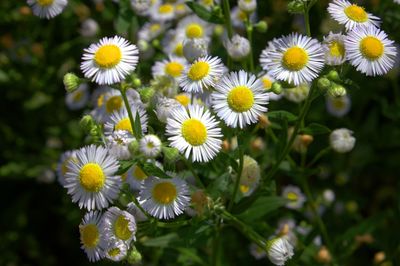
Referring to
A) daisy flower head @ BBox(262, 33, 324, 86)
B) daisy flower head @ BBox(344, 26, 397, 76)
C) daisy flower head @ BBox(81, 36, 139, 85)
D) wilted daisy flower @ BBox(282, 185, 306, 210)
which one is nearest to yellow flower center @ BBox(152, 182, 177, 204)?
daisy flower head @ BBox(81, 36, 139, 85)

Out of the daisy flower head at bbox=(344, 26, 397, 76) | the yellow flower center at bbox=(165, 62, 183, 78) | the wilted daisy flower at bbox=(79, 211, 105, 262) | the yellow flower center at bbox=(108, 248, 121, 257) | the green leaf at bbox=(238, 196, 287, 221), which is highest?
the yellow flower center at bbox=(165, 62, 183, 78)

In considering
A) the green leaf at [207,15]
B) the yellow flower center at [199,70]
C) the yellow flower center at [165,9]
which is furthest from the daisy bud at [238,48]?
the yellow flower center at [165,9]

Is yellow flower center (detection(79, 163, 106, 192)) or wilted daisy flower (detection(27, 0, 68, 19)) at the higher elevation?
wilted daisy flower (detection(27, 0, 68, 19))

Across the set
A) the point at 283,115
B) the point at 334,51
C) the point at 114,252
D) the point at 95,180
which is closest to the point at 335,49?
the point at 334,51

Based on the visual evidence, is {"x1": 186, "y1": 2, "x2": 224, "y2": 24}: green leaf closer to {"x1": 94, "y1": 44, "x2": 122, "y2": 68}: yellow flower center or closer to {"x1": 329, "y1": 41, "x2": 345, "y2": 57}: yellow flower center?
{"x1": 94, "y1": 44, "x2": 122, "y2": 68}: yellow flower center

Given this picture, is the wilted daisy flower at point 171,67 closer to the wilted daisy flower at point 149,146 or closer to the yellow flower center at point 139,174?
the yellow flower center at point 139,174

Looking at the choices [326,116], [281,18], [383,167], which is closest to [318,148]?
[326,116]

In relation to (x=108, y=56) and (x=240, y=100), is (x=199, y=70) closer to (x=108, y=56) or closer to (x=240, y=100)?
(x=240, y=100)
